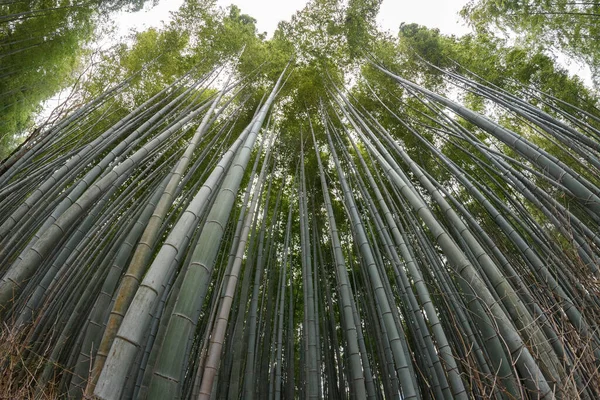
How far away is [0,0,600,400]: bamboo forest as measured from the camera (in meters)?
1.49

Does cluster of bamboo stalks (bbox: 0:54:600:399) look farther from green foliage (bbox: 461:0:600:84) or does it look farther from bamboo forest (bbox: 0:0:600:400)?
green foliage (bbox: 461:0:600:84)

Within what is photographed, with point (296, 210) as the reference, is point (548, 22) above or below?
above

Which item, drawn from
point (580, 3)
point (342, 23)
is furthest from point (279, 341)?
point (580, 3)

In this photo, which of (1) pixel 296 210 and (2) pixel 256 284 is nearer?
(2) pixel 256 284

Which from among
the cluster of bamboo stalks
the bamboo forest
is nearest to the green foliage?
the bamboo forest

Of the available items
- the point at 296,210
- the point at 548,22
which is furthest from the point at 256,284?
the point at 548,22

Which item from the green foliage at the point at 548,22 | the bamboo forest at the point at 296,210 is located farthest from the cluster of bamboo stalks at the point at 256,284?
the green foliage at the point at 548,22

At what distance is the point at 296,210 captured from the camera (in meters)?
5.51

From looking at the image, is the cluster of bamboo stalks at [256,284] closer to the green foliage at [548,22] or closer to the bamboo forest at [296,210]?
the bamboo forest at [296,210]

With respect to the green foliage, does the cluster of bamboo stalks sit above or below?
below

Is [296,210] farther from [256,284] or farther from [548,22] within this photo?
[548,22]

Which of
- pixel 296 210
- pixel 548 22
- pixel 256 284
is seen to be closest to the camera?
pixel 256 284

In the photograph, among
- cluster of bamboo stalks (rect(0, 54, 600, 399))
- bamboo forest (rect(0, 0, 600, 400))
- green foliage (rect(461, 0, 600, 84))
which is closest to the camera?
cluster of bamboo stalks (rect(0, 54, 600, 399))

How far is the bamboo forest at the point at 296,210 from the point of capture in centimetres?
149
